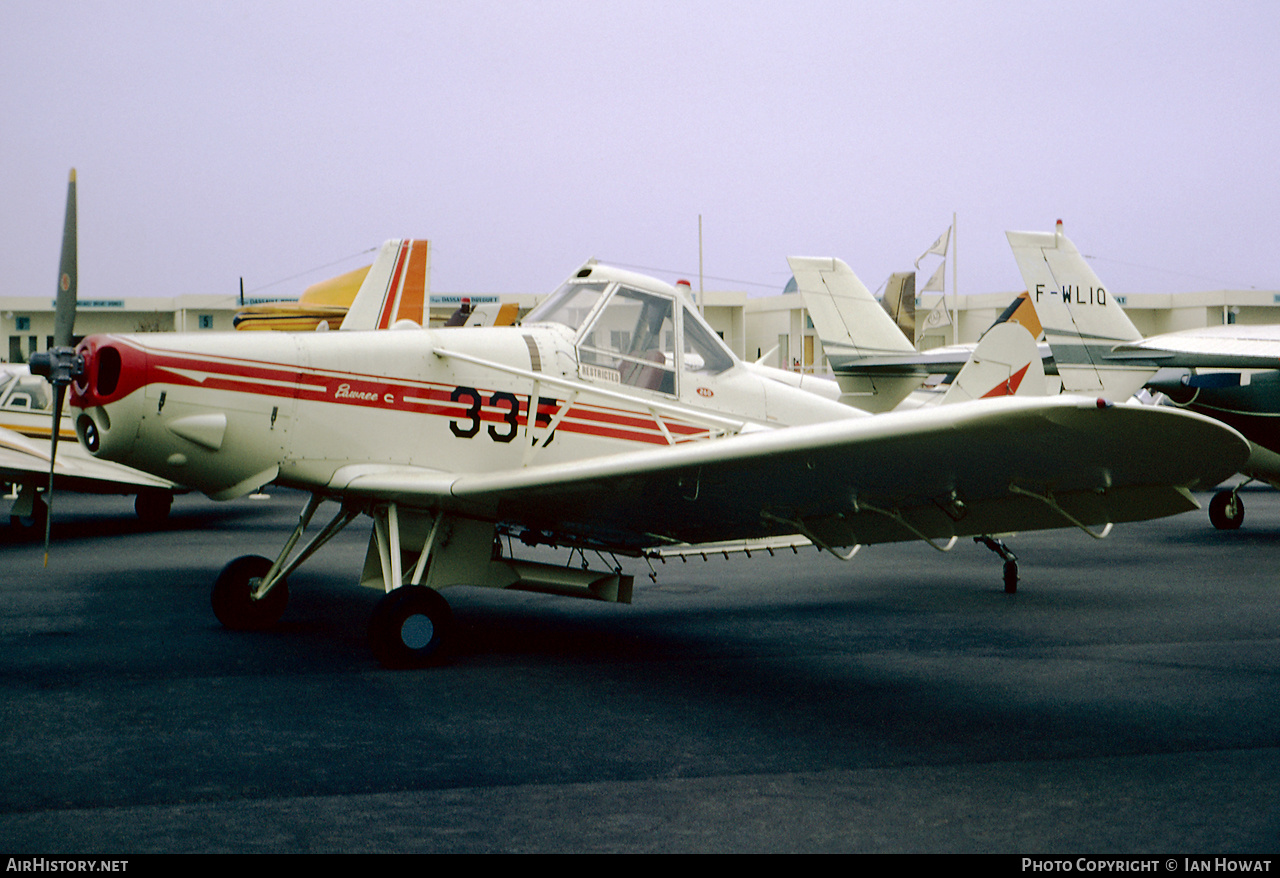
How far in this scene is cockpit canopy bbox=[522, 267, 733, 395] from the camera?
669cm

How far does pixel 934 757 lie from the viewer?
13.8ft

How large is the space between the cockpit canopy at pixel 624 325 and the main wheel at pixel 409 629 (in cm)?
173

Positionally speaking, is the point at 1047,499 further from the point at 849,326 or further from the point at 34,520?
the point at 849,326

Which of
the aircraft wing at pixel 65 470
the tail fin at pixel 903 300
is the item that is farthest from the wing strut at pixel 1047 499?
the tail fin at pixel 903 300

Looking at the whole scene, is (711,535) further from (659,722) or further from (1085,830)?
(1085,830)

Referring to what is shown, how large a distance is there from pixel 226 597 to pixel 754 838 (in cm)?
475

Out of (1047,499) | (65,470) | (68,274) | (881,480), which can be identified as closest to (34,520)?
(65,470)

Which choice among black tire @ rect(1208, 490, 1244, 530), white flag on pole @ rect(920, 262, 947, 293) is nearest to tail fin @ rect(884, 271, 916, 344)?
white flag on pole @ rect(920, 262, 947, 293)

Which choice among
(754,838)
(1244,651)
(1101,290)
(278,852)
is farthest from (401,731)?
(1101,290)

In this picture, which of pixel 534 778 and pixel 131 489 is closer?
pixel 534 778

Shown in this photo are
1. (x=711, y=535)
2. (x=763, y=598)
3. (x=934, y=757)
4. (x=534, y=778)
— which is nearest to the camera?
(x=534, y=778)

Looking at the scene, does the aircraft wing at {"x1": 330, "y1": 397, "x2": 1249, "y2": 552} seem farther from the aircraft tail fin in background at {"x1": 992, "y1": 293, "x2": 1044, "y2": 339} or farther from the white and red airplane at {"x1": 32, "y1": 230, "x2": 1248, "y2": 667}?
the aircraft tail fin in background at {"x1": 992, "y1": 293, "x2": 1044, "y2": 339}

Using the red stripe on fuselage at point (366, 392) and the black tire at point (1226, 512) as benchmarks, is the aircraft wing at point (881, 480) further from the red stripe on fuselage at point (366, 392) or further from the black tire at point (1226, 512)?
the black tire at point (1226, 512)

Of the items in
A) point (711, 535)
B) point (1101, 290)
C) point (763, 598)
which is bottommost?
point (763, 598)
